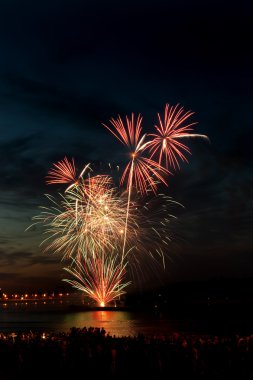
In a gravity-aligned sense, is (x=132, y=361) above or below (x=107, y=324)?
below

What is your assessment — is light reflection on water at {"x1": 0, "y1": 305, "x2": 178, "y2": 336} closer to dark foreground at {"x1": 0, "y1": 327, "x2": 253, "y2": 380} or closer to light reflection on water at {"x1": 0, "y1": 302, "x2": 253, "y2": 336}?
light reflection on water at {"x1": 0, "y1": 302, "x2": 253, "y2": 336}

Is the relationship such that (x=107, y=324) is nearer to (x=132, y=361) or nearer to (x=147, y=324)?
(x=147, y=324)

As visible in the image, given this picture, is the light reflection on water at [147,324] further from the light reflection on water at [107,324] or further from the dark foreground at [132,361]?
the dark foreground at [132,361]

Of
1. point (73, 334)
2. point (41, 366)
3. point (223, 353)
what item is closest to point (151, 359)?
point (223, 353)

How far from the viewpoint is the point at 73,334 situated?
19.5 metres

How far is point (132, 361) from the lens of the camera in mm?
14797

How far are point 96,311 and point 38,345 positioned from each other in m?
98.0

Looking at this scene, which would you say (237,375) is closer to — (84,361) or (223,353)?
(223,353)

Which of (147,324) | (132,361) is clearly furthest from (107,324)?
(132,361)

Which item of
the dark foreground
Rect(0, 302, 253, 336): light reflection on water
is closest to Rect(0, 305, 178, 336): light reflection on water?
Rect(0, 302, 253, 336): light reflection on water

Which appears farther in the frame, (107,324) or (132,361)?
(107,324)

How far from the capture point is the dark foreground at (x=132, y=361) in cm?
1400

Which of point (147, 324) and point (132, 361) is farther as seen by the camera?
point (147, 324)

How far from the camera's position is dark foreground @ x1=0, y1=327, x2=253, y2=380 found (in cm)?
1400
